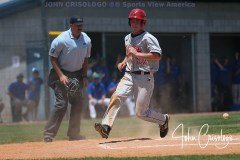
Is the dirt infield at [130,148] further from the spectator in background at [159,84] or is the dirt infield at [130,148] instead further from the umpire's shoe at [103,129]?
the spectator in background at [159,84]

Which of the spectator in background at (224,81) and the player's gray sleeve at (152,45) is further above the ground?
the player's gray sleeve at (152,45)

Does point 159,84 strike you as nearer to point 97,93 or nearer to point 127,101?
point 127,101

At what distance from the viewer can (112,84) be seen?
20.1 metres

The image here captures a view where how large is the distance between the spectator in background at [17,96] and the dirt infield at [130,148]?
360 inches

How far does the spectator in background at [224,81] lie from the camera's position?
22.8m

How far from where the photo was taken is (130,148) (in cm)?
888

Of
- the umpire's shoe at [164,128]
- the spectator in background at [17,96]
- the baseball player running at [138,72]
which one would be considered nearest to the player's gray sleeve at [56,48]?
the baseball player running at [138,72]

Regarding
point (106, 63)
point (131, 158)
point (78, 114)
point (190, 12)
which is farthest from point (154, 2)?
point (131, 158)

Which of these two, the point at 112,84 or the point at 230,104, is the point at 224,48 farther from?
the point at 112,84

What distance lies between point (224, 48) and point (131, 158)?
16.5 meters

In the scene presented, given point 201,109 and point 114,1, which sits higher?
point 114,1

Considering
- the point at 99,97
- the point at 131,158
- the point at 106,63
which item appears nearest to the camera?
the point at 131,158

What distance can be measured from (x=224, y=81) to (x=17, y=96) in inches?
301

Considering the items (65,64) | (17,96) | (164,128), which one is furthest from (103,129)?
(17,96)
